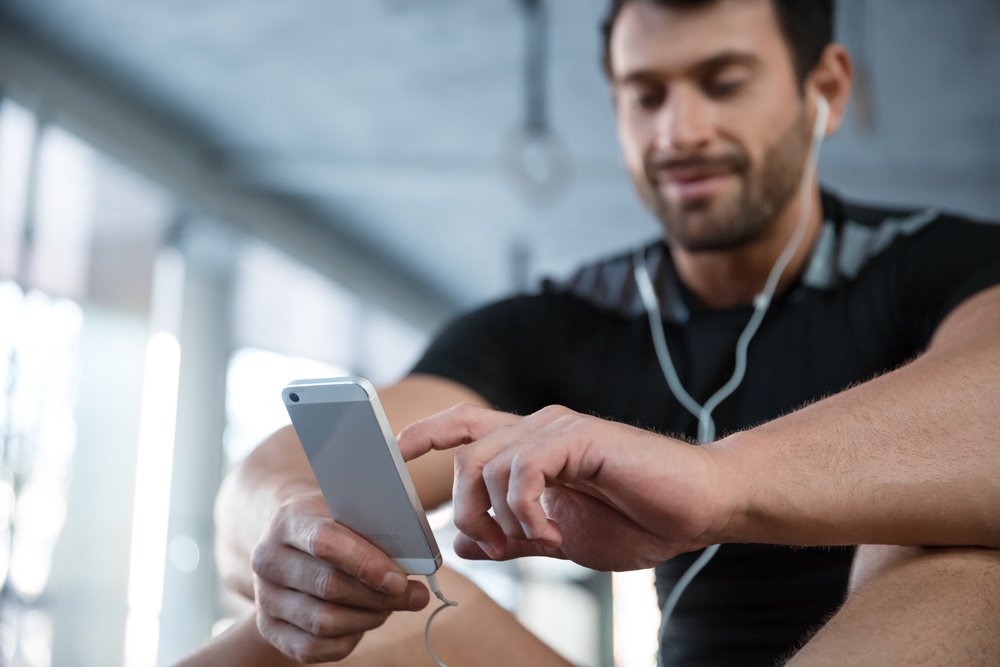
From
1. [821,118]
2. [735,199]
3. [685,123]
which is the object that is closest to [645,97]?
[685,123]

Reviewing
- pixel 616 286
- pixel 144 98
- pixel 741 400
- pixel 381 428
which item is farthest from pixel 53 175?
pixel 381 428

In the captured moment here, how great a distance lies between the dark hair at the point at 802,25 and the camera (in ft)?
Answer: 5.05

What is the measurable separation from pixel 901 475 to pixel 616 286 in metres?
0.86

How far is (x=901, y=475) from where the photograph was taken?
0.82 metres

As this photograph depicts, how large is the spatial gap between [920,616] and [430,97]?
14.0ft

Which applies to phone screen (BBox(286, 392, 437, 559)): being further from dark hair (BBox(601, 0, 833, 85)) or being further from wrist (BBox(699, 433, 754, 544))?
dark hair (BBox(601, 0, 833, 85))

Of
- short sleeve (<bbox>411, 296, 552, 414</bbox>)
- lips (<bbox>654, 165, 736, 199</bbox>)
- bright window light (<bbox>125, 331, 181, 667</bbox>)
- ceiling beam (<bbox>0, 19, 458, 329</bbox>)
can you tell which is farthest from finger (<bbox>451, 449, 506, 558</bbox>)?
bright window light (<bbox>125, 331, 181, 667</bbox>)

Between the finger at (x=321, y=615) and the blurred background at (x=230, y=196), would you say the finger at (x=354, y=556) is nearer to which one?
the finger at (x=321, y=615)

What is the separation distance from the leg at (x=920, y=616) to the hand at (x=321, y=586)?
1.11 feet

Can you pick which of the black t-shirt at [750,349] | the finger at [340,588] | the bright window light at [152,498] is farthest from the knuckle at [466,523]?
the bright window light at [152,498]

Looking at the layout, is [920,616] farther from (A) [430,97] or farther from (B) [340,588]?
(A) [430,97]

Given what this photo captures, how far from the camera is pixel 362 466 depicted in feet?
2.65

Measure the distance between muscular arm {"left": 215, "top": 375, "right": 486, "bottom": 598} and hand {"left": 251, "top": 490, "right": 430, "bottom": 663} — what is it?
0.11 meters

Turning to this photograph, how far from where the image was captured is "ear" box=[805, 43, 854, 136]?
162 cm
